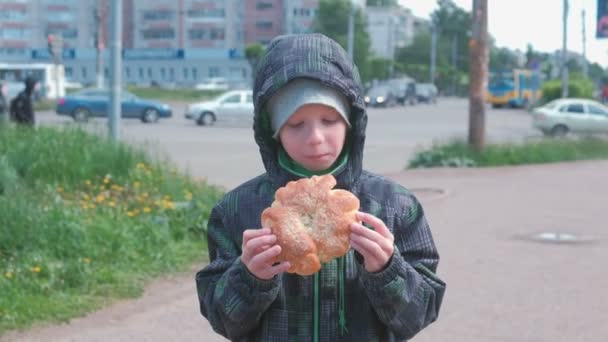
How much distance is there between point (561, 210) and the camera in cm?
1227

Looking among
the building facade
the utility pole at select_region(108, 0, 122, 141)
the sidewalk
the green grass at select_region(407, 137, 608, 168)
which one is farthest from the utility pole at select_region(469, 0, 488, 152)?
the building facade

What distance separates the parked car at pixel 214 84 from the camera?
74.6 metres

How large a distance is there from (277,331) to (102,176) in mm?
7838

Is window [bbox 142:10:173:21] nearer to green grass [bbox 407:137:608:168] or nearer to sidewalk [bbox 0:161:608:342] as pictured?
green grass [bbox 407:137:608:168]

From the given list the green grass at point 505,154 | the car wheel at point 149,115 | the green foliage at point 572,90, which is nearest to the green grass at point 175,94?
the green foliage at point 572,90

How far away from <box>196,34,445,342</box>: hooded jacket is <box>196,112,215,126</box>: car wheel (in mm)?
33189

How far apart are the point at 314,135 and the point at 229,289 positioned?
43cm

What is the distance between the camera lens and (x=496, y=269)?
26.7 ft

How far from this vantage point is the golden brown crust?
208cm

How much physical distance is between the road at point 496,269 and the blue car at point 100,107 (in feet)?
61.7

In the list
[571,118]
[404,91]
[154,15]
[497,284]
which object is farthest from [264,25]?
[497,284]

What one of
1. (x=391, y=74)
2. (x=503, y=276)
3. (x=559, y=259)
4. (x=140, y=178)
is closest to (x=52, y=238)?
(x=140, y=178)

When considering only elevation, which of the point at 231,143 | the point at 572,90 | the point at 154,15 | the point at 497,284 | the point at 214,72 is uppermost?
the point at 154,15

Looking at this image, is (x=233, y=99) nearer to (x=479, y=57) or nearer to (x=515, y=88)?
(x=479, y=57)
